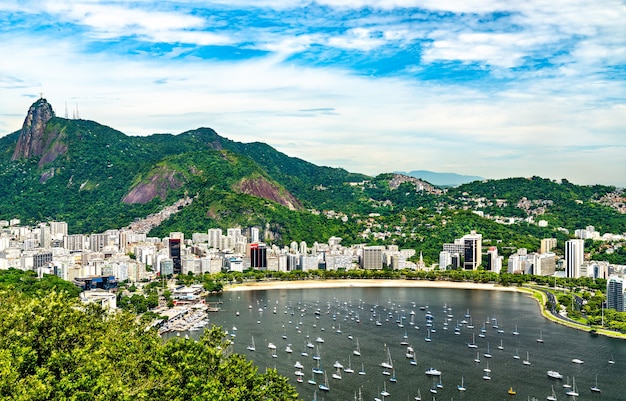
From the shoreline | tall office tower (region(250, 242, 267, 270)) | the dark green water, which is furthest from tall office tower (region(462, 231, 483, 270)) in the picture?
tall office tower (region(250, 242, 267, 270))

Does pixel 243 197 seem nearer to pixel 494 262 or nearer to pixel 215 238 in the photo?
pixel 215 238

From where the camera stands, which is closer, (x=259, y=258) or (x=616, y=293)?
(x=616, y=293)

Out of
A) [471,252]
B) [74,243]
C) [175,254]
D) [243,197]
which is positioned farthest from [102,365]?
[243,197]

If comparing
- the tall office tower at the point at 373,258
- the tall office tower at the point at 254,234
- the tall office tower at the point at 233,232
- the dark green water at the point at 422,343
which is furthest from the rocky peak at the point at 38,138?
the dark green water at the point at 422,343

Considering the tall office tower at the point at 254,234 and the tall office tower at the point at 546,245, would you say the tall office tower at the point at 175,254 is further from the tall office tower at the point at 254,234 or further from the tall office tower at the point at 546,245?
the tall office tower at the point at 546,245

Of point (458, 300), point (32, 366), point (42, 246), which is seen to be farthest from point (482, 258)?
point (32, 366)

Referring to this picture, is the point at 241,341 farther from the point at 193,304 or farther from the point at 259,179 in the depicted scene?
the point at 259,179
